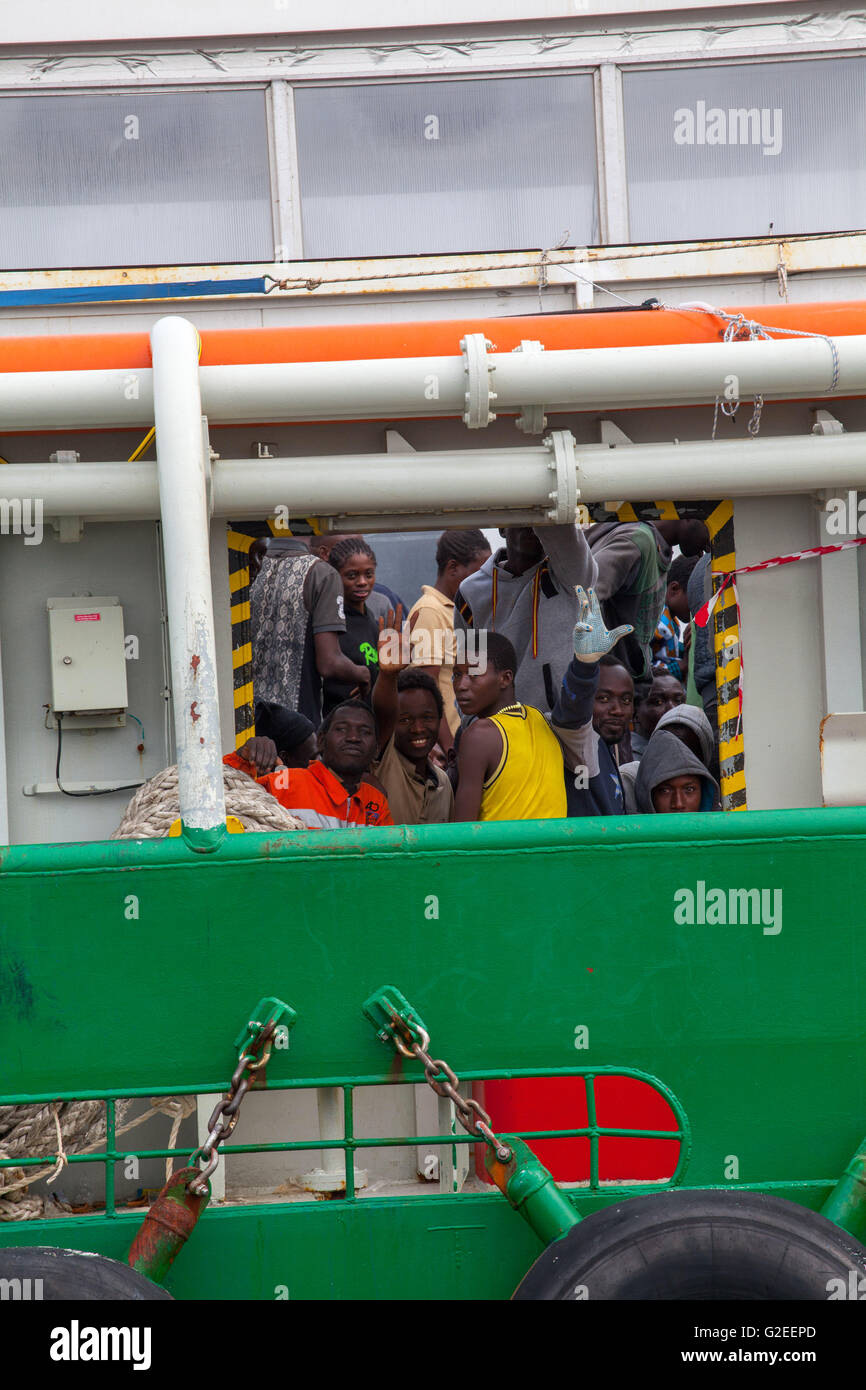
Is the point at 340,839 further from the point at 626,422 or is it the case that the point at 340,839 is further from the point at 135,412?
the point at 626,422

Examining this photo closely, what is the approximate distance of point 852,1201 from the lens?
3236 mm

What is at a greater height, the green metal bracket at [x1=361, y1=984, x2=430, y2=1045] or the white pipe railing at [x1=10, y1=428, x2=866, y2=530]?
the white pipe railing at [x1=10, y1=428, x2=866, y2=530]

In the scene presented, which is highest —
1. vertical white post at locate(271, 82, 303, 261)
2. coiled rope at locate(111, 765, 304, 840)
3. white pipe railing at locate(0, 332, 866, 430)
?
vertical white post at locate(271, 82, 303, 261)

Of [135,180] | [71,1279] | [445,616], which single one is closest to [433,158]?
[135,180]

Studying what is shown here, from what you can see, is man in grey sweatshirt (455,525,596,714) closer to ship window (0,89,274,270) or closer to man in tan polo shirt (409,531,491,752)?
man in tan polo shirt (409,531,491,752)

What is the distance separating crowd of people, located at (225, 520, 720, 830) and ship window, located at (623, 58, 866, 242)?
128 cm

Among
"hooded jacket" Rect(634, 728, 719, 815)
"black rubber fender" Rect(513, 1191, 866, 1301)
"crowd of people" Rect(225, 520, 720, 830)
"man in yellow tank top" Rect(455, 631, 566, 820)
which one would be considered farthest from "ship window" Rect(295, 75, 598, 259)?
"black rubber fender" Rect(513, 1191, 866, 1301)

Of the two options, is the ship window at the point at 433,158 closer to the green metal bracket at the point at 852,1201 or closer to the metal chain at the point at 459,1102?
the metal chain at the point at 459,1102

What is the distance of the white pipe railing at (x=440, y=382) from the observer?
12.3 ft

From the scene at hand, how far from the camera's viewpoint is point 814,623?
4.52 metres

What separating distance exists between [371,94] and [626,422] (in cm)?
185

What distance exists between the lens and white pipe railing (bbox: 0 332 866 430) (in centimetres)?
374

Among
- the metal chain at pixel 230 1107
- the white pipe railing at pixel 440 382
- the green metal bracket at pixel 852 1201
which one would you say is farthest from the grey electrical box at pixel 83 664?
the green metal bracket at pixel 852 1201

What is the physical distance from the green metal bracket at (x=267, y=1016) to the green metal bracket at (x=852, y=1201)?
146 centimetres
